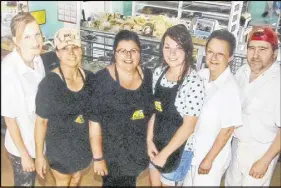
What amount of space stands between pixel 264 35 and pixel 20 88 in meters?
1.01

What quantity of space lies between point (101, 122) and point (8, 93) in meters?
0.41

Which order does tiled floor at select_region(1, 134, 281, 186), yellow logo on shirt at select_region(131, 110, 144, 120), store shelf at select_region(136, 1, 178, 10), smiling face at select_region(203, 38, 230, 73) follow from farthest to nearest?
store shelf at select_region(136, 1, 178, 10), tiled floor at select_region(1, 134, 281, 186), yellow logo on shirt at select_region(131, 110, 144, 120), smiling face at select_region(203, 38, 230, 73)

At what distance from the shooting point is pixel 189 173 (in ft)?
6.02

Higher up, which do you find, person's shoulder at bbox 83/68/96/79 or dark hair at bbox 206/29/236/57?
dark hair at bbox 206/29/236/57

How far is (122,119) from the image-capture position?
5.72ft

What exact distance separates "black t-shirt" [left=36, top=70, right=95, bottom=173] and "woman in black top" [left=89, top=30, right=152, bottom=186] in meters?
0.04

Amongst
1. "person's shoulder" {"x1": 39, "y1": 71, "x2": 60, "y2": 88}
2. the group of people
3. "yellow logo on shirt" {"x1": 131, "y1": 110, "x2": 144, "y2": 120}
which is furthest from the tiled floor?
"person's shoulder" {"x1": 39, "y1": 71, "x2": 60, "y2": 88}

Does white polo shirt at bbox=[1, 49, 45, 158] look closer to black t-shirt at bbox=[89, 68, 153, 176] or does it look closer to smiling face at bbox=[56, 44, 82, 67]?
smiling face at bbox=[56, 44, 82, 67]

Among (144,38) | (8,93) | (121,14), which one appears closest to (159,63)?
(144,38)

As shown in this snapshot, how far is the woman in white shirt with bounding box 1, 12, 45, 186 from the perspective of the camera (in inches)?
64.6

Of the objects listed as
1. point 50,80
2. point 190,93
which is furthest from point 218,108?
point 50,80

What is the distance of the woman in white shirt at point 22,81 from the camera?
1.64 metres

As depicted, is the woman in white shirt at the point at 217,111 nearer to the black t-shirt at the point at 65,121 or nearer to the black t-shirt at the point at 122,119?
the black t-shirt at the point at 122,119

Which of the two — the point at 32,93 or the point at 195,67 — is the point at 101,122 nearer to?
the point at 32,93
